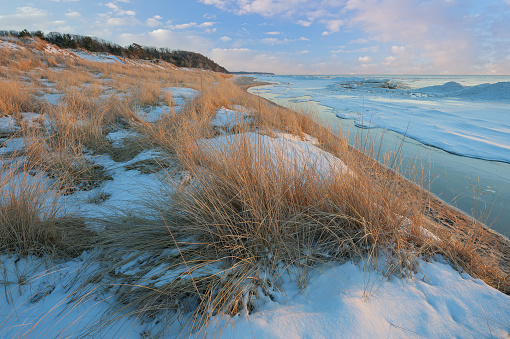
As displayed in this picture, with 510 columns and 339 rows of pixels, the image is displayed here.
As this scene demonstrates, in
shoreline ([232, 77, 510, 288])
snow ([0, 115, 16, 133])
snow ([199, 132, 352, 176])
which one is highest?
snow ([199, 132, 352, 176])

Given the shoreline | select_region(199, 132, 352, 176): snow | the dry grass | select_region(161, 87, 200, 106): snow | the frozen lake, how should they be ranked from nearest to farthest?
the shoreline
select_region(199, 132, 352, 176): snow
the frozen lake
the dry grass
select_region(161, 87, 200, 106): snow

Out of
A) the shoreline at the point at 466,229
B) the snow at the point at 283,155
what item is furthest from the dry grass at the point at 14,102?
the shoreline at the point at 466,229

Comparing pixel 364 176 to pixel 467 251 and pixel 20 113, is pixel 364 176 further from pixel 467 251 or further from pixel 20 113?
pixel 20 113

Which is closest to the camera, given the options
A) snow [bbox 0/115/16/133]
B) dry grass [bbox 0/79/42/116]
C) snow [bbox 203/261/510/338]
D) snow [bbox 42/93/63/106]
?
snow [bbox 203/261/510/338]

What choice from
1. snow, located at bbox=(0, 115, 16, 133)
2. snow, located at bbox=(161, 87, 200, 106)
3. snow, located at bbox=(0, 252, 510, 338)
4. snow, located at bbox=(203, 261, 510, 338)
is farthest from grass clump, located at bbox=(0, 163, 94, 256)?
snow, located at bbox=(161, 87, 200, 106)

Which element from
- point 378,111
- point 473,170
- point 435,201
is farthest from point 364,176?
point 378,111

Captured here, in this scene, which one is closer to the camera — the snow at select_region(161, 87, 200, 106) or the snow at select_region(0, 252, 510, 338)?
the snow at select_region(0, 252, 510, 338)

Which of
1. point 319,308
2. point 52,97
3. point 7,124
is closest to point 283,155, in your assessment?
point 319,308

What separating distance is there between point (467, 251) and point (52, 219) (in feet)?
8.80

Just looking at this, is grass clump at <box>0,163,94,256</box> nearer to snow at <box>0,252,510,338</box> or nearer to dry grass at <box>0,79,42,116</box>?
snow at <box>0,252,510,338</box>

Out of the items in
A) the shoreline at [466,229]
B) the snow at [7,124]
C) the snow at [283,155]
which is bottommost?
the shoreline at [466,229]

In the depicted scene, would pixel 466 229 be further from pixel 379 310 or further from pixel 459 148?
pixel 459 148

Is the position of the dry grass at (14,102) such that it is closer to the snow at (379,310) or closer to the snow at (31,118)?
the snow at (31,118)

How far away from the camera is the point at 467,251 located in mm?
1424
